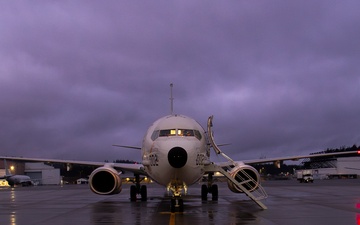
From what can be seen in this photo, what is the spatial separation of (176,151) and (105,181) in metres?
7.64

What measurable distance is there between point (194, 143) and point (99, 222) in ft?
14.2

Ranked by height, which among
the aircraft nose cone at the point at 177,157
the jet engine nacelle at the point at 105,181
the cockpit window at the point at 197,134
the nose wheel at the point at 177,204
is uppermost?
the cockpit window at the point at 197,134

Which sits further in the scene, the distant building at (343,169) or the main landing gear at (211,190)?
the distant building at (343,169)

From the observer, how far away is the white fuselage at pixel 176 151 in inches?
594

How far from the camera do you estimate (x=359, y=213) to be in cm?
1532

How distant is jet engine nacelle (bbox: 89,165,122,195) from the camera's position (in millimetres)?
20906

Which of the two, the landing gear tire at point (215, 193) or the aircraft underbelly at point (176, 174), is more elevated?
the aircraft underbelly at point (176, 174)

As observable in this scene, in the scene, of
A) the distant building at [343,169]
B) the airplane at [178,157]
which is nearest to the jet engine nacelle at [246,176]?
the airplane at [178,157]

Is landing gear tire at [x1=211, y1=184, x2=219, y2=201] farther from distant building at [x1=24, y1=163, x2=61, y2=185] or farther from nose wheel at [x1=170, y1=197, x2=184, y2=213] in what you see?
distant building at [x1=24, y1=163, x2=61, y2=185]

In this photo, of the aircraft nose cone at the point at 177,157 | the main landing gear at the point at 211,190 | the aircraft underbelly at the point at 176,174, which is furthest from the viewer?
the main landing gear at the point at 211,190

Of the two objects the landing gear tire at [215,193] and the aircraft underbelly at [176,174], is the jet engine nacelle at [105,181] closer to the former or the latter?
the aircraft underbelly at [176,174]

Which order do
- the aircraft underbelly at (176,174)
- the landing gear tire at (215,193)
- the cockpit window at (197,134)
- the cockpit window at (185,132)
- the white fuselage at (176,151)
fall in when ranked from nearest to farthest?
the white fuselage at (176,151) → the aircraft underbelly at (176,174) → the cockpit window at (185,132) → the cockpit window at (197,134) → the landing gear tire at (215,193)

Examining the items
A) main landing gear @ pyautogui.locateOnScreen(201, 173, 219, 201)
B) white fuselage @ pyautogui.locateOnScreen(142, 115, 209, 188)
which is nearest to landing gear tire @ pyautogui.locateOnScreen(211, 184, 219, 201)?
main landing gear @ pyautogui.locateOnScreen(201, 173, 219, 201)

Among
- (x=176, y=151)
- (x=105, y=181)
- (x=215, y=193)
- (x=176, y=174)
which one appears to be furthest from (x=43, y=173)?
(x=176, y=151)
